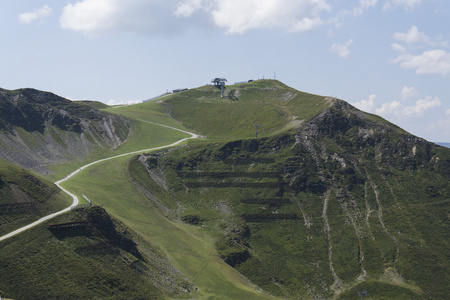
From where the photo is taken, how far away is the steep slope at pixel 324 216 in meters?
142

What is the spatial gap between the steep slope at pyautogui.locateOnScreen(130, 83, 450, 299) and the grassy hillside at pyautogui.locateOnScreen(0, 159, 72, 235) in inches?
2211

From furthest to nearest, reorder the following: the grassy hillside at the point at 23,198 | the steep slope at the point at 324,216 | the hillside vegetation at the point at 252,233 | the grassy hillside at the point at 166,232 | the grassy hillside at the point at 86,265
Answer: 1. the steep slope at the point at 324,216
2. the grassy hillside at the point at 166,232
3. the grassy hillside at the point at 23,198
4. the hillside vegetation at the point at 252,233
5. the grassy hillside at the point at 86,265

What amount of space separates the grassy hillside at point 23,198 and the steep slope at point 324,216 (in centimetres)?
5615

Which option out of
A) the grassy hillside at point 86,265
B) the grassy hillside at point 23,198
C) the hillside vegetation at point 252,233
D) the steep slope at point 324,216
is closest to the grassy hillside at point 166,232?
the hillside vegetation at point 252,233

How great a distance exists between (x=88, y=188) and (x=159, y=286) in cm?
6391

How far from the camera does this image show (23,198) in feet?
349

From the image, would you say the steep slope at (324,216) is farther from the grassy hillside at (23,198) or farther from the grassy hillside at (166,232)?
the grassy hillside at (23,198)

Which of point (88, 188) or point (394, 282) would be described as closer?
point (394, 282)

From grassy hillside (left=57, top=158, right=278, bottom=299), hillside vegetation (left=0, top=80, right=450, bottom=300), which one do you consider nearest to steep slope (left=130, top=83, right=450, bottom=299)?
hillside vegetation (left=0, top=80, right=450, bottom=300)

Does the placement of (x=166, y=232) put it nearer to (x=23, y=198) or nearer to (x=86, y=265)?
(x=86, y=265)

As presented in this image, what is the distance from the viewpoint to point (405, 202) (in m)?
→ 175

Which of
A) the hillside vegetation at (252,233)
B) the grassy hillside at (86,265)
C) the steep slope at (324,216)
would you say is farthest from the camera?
the steep slope at (324,216)

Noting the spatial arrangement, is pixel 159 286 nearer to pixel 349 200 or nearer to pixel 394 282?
pixel 394 282

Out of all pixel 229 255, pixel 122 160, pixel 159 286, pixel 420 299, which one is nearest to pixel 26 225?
pixel 159 286
